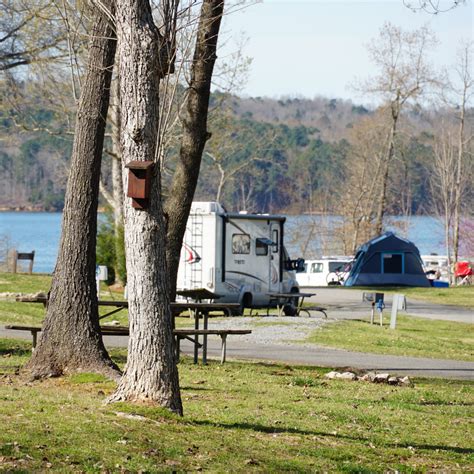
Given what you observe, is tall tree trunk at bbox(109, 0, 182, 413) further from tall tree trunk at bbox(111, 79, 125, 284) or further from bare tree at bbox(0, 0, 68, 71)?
tall tree trunk at bbox(111, 79, 125, 284)

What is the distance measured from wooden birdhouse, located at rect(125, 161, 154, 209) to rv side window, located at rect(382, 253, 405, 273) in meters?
35.1

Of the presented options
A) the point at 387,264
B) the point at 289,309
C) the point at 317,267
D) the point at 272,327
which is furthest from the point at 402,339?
the point at 317,267

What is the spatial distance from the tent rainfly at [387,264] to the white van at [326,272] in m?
3.21

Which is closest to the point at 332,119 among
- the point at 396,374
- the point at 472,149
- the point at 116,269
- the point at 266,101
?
the point at 266,101

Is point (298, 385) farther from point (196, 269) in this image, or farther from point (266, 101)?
point (266, 101)

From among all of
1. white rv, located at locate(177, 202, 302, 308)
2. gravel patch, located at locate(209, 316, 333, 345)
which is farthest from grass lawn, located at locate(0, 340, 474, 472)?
white rv, located at locate(177, 202, 302, 308)

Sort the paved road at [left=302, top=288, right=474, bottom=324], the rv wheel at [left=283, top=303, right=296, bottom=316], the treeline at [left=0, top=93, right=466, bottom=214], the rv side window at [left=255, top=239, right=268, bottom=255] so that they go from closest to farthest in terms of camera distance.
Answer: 1. the rv wheel at [left=283, top=303, right=296, bottom=316]
2. the rv side window at [left=255, top=239, right=268, bottom=255]
3. the paved road at [left=302, top=288, right=474, bottom=324]
4. the treeline at [left=0, top=93, right=466, bottom=214]

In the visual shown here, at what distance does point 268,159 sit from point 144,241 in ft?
165

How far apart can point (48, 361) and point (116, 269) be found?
20.7 m

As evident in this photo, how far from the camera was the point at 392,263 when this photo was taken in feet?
143

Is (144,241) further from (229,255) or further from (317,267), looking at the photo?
(317,267)

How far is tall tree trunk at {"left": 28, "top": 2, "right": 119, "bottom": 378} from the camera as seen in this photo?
11.7 meters

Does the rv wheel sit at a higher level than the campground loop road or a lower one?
higher

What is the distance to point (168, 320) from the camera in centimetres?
895
